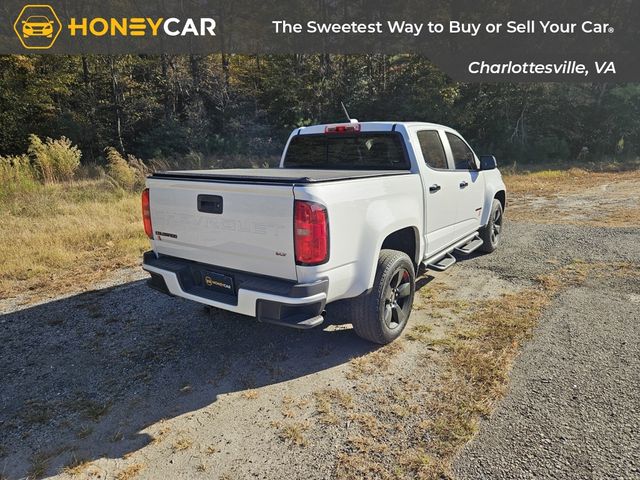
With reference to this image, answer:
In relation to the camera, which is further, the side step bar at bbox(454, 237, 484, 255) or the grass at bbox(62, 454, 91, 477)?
the side step bar at bbox(454, 237, 484, 255)

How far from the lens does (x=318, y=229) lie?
8.82 feet

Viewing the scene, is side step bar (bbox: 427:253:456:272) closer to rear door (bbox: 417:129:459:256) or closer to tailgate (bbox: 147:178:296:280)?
rear door (bbox: 417:129:459:256)

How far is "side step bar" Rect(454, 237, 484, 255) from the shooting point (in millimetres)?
5091

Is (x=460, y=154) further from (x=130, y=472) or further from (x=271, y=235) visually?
(x=130, y=472)

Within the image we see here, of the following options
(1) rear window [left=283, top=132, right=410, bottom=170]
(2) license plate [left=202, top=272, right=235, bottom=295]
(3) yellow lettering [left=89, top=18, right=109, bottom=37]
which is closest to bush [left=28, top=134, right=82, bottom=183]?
(1) rear window [left=283, top=132, right=410, bottom=170]

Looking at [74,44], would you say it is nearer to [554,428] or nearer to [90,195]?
[90,195]

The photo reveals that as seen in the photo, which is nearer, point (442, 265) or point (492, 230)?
point (442, 265)

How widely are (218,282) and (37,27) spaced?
26812 mm

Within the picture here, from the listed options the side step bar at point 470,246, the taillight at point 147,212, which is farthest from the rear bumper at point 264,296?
the side step bar at point 470,246

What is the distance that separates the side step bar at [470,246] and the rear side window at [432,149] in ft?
3.72

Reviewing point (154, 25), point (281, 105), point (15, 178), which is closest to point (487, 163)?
point (15, 178)

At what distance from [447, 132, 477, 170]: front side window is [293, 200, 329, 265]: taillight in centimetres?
274

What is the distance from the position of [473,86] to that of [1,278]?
26.3 m

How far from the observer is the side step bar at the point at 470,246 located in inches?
200
